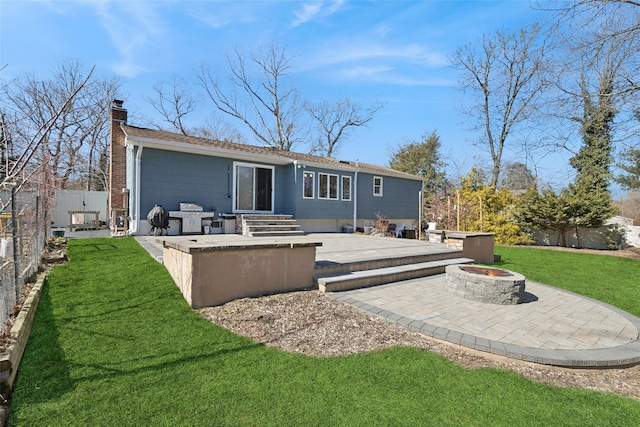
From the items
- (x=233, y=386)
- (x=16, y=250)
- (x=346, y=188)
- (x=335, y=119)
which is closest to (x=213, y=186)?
(x=346, y=188)

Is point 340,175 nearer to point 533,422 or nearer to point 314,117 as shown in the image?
point 533,422

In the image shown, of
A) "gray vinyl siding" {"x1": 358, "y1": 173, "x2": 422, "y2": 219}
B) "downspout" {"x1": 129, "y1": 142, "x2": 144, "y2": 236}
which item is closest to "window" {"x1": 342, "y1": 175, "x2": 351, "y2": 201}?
"gray vinyl siding" {"x1": 358, "y1": 173, "x2": 422, "y2": 219}

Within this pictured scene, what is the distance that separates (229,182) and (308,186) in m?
3.30

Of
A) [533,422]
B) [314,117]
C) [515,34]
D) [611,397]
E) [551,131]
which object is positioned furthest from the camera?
[314,117]

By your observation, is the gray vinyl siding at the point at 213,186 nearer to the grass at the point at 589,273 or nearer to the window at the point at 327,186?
the window at the point at 327,186

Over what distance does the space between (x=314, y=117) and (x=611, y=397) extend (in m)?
27.0

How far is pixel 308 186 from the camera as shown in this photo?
13039 millimetres

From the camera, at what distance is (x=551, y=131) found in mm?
9852

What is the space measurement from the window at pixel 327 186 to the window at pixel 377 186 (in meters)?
2.62

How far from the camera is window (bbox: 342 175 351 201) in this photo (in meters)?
14.4

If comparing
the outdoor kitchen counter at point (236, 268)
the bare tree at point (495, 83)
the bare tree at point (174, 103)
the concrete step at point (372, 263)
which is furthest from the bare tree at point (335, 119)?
the outdoor kitchen counter at point (236, 268)

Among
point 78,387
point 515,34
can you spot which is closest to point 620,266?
point 78,387

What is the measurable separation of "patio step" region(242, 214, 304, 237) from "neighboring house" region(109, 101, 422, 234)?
0.97 metres

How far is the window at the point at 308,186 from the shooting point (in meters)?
12.8
